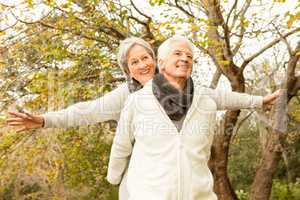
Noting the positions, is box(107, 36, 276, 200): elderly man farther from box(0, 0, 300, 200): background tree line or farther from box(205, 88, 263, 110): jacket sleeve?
box(0, 0, 300, 200): background tree line

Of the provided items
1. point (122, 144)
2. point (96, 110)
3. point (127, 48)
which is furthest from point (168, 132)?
point (127, 48)

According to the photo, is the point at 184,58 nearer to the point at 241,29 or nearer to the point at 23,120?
the point at 23,120

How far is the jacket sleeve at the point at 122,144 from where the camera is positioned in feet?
6.24

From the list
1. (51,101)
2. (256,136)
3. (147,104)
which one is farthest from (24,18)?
(256,136)

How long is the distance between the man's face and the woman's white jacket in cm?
10

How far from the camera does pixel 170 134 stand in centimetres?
179

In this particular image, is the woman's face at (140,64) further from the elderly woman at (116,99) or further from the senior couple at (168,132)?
the senior couple at (168,132)

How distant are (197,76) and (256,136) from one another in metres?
5.73

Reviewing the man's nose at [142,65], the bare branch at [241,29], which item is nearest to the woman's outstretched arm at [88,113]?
the man's nose at [142,65]

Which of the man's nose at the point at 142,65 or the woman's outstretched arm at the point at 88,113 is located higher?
the man's nose at the point at 142,65

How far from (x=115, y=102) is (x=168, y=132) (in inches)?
22.5

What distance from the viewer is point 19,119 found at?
6.75ft

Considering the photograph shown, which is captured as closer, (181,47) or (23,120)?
(181,47)

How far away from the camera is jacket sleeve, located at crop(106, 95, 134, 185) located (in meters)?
1.90
